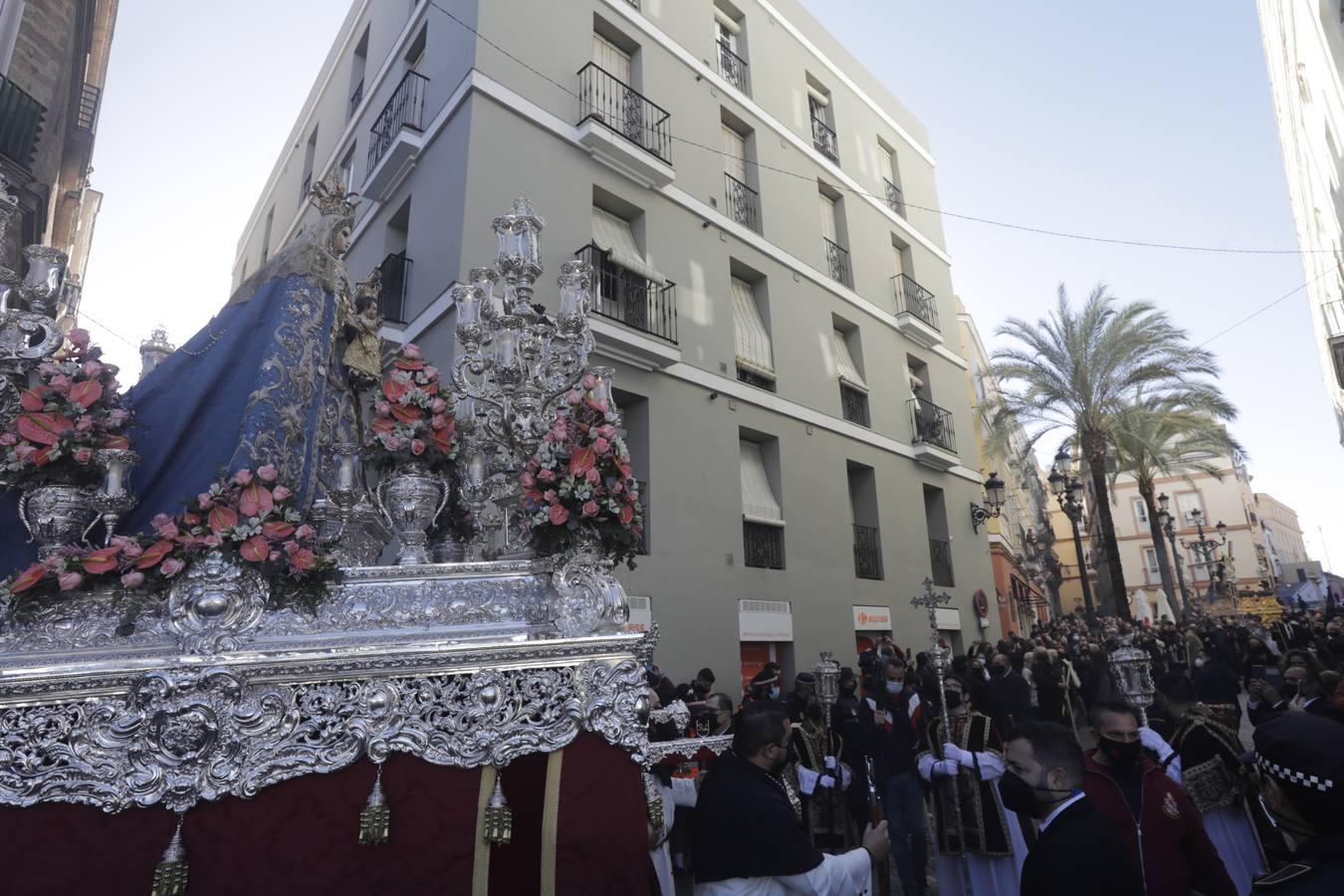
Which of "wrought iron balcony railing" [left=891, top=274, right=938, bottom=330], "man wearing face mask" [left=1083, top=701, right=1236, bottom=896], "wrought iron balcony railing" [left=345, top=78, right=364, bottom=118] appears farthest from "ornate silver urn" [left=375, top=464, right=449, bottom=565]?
"wrought iron balcony railing" [left=891, top=274, right=938, bottom=330]

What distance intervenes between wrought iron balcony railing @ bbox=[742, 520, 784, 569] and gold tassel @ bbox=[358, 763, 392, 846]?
9.21 meters

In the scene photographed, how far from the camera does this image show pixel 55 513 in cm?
348

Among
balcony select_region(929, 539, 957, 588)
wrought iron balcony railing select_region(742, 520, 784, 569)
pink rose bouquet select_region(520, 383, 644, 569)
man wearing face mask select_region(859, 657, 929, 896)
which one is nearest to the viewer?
pink rose bouquet select_region(520, 383, 644, 569)

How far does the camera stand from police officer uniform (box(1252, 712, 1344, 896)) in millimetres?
1709

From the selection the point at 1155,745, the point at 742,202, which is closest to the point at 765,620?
the point at 1155,745

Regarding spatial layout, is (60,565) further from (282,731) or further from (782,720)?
(782,720)

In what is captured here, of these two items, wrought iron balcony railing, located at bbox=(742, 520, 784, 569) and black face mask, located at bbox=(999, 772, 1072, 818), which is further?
wrought iron balcony railing, located at bbox=(742, 520, 784, 569)

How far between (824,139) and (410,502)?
1556cm

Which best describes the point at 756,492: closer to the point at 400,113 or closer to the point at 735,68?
the point at 400,113

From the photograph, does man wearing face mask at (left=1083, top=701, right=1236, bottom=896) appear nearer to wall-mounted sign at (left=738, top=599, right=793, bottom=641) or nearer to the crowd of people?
the crowd of people

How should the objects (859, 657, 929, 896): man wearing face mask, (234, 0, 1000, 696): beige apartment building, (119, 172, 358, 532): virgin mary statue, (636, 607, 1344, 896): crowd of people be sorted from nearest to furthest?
(636, 607, 1344, 896): crowd of people → (119, 172, 358, 532): virgin mary statue → (859, 657, 929, 896): man wearing face mask → (234, 0, 1000, 696): beige apartment building

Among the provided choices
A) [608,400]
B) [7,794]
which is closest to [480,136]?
[608,400]

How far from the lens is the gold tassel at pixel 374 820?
2.91 metres

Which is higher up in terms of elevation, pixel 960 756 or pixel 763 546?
pixel 763 546
